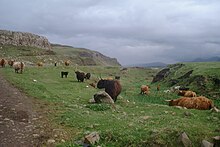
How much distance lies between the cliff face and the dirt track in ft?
275

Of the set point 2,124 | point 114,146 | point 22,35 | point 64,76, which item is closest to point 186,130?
point 114,146

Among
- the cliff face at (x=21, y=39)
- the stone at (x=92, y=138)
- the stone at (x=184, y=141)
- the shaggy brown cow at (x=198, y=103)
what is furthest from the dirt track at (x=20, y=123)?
the cliff face at (x=21, y=39)

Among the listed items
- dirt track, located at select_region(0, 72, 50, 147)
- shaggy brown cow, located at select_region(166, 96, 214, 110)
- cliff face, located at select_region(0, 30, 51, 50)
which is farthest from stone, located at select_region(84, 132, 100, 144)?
cliff face, located at select_region(0, 30, 51, 50)

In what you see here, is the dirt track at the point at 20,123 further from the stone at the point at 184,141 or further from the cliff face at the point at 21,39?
the cliff face at the point at 21,39

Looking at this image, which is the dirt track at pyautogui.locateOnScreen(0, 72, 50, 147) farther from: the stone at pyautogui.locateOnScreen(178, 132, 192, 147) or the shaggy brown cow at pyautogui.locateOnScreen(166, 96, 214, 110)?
the shaggy brown cow at pyautogui.locateOnScreen(166, 96, 214, 110)

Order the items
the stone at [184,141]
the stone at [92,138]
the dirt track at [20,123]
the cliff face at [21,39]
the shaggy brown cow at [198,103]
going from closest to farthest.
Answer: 1. the stone at [184,141]
2. the stone at [92,138]
3. the dirt track at [20,123]
4. the shaggy brown cow at [198,103]
5. the cliff face at [21,39]

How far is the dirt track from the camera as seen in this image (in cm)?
981

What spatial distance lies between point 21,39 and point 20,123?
328ft

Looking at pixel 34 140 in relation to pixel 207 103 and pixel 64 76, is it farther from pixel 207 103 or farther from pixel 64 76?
pixel 64 76

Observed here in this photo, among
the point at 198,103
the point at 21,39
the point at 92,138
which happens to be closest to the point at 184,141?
the point at 92,138

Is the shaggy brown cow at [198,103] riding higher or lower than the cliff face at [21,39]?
lower

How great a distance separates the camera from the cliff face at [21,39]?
98762 mm

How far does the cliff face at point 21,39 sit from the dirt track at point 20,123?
275ft

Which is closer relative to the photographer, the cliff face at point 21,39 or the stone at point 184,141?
the stone at point 184,141
